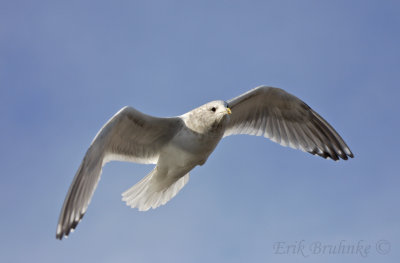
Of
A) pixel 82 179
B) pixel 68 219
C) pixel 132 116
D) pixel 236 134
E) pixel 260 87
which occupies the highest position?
pixel 260 87

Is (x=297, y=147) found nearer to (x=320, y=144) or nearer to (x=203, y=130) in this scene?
(x=320, y=144)

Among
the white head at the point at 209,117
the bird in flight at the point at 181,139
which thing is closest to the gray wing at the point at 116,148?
the bird in flight at the point at 181,139

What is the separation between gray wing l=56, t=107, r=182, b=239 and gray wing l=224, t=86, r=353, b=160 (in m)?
0.94

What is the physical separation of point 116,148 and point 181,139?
65 cm

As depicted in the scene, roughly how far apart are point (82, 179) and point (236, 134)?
6.31 ft

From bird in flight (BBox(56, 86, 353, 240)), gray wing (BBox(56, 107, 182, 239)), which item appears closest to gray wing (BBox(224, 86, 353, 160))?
bird in flight (BBox(56, 86, 353, 240))

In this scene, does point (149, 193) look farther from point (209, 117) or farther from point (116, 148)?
point (209, 117)

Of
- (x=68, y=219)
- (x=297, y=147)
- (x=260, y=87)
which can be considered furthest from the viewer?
(x=297, y=147)

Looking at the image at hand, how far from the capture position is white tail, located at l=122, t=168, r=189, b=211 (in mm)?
5199

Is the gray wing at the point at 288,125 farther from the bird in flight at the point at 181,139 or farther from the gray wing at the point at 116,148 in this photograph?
the gray wing at the point at 116,148

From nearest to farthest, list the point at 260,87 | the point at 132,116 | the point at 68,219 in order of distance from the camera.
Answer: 1. the point at 68,219
2. the point at 132,116
3. the point at 260,87

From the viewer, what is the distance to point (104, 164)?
469 cm

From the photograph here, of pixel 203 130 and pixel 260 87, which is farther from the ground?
pixel 260 87

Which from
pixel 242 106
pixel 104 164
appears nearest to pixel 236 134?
pixel 242 106
